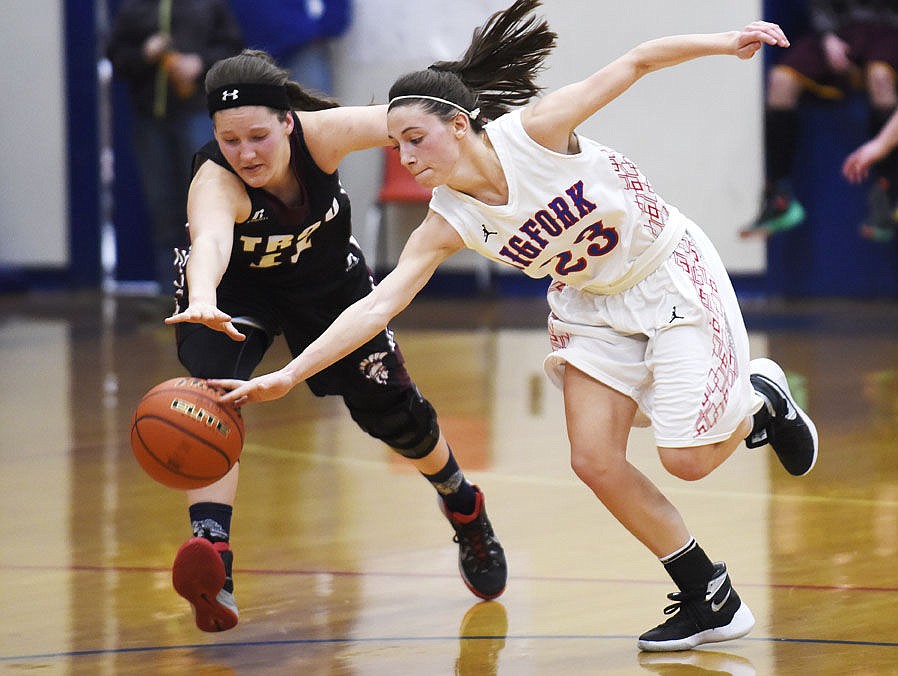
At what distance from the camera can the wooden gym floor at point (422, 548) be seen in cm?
326

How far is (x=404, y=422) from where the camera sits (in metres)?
3.85

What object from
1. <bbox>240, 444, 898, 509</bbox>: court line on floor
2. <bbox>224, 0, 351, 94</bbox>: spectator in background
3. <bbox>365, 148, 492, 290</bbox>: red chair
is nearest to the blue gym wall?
<bbox>365, 148, 492, 290</bbox>: red chair

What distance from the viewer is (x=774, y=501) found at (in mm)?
4672

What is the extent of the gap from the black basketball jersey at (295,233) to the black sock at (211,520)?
0.57 meters

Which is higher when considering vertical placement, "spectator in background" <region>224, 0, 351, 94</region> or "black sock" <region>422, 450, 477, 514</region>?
"spectator in background" <region>224, 0, 351, 94</region>

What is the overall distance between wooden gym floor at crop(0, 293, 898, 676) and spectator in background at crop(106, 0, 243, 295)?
93.5 inches

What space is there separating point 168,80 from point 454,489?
5.98 meters

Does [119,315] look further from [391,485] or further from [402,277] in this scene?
[402,277]

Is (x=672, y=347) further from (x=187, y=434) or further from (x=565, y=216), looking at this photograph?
(x=187, y=434)

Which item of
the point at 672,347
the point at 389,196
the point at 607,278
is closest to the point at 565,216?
the point at 607,278

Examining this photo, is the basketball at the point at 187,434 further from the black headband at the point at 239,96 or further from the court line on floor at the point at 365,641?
the black headband at the point at 239,96

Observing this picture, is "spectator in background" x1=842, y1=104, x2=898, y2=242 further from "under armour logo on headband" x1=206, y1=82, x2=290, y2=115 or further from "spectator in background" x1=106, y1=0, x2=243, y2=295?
"spectator in background" x1=106, y1=0, x2=243, y2=295

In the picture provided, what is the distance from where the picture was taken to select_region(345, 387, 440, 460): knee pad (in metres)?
3.85

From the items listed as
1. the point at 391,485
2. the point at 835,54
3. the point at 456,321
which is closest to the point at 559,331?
the point at 391,485
